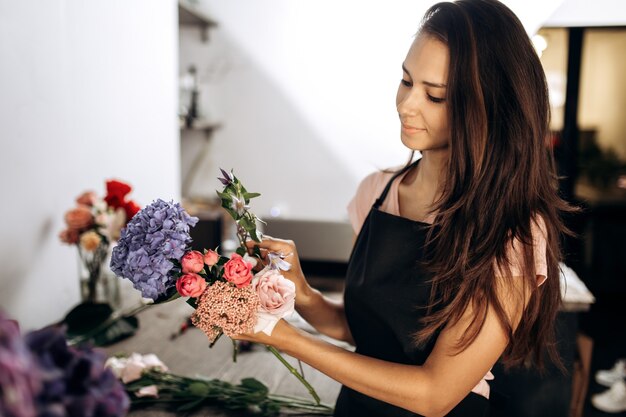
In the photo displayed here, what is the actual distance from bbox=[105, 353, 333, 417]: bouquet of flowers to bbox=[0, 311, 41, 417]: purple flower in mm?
844

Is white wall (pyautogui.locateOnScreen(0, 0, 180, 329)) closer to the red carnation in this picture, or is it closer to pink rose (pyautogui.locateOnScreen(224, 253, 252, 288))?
the red carnation

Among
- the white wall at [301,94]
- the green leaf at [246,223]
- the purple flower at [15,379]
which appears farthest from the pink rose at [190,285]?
the white wall at [301,94]

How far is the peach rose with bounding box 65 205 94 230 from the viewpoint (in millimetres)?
1570

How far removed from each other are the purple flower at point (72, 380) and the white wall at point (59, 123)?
1.07 meters

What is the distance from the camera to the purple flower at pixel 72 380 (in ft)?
1.53

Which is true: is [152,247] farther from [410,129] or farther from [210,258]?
[410,129]

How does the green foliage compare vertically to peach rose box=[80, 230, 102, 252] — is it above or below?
below

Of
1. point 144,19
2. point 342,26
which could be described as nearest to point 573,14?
point 342,26

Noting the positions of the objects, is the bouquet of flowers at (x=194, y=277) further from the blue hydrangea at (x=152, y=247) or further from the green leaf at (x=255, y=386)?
the green leaf at (x=255, y=386)

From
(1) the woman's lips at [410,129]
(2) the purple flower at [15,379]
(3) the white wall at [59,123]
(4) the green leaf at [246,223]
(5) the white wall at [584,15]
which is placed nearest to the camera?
(2) the purple flower at [15,379]

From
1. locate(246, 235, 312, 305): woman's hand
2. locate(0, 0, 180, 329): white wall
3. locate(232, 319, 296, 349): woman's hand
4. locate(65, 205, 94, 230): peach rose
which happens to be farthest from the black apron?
locate(0, 0, 180, 329): white wall

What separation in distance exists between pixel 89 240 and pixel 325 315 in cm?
69

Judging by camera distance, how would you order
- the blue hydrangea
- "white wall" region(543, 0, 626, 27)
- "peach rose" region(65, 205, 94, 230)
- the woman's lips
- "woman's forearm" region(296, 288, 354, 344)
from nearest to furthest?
the blue hydrangea, the woman's lips, "woman's forearm" region(296, 288, 354, 344), "peach rose" region(65, 205, 94, 230), "white wall" region(543, 0, 626, 27)

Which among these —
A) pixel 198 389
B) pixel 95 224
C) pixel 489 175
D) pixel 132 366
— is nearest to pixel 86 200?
pixel 95 224
